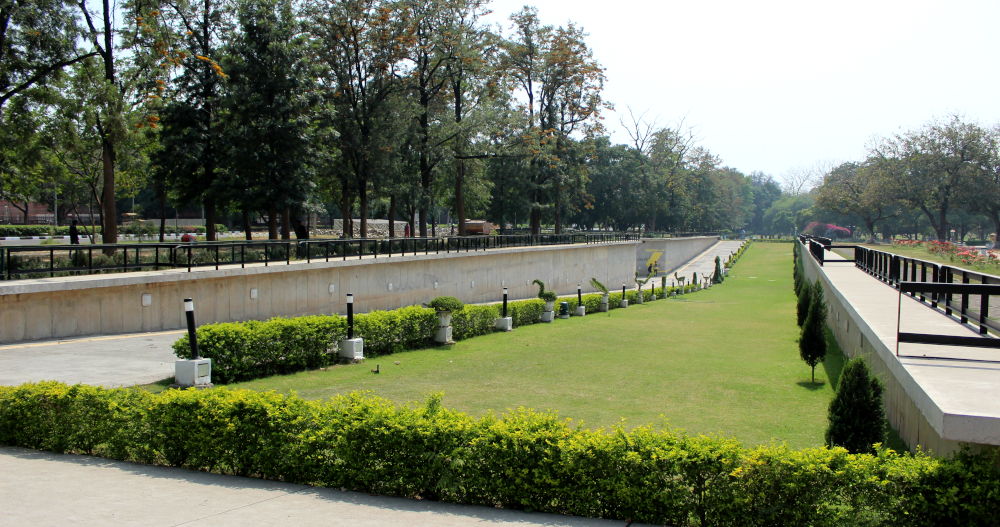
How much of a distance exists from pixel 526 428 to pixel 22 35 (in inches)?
1020

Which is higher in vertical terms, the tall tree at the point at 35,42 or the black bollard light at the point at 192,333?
the tall tree at the point at 35,42

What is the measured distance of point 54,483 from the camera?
690 cm

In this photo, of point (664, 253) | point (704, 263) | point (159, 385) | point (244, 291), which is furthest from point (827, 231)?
point (159, 385)

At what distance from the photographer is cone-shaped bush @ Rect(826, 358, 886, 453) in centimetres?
798

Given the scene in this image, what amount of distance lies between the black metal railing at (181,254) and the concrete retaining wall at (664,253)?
3862 cm

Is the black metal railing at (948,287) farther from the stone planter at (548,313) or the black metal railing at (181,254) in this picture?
the black metal railing at (181,254)

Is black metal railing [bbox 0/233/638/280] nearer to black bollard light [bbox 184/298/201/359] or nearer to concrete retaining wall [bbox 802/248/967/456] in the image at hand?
black bollard light [bbox 184/298/201/359]

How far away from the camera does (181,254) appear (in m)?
20.0

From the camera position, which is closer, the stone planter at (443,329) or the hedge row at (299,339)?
the hedge row at (299,339)

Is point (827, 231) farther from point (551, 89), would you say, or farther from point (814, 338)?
point (814, 338)

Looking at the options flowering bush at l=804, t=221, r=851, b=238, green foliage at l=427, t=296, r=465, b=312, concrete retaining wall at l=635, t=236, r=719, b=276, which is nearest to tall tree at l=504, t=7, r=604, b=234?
concrete retaining wall at l=635, t=236, r=719, b=276

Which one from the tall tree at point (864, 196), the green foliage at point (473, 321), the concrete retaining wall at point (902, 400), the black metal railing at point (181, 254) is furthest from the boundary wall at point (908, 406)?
the tall tree at point (864, 196)

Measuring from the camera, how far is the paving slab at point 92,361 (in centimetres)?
1221

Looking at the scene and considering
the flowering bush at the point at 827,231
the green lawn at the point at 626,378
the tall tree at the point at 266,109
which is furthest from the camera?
the flowering bush at the point at 827,231
